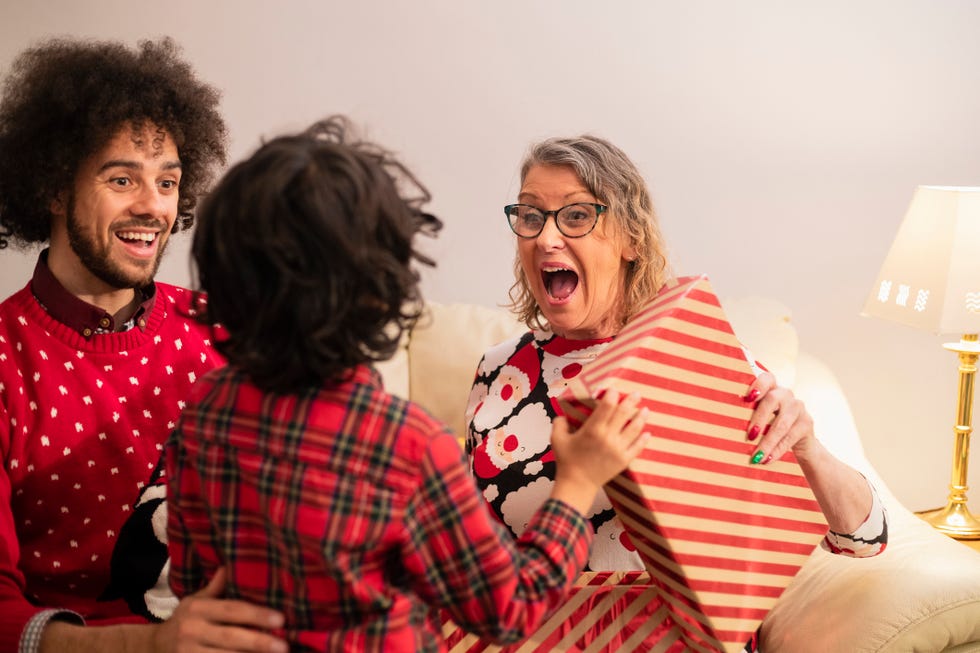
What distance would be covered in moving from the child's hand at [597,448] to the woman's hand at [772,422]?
19 cm

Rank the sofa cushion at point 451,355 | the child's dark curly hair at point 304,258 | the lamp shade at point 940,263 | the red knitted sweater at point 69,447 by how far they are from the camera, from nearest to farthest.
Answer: the child's dark curly hair at point 304,258 → the red knitted sweater at point 69,447 → the lamp shade at point 940,263 → the sofa cushion at point 451,355

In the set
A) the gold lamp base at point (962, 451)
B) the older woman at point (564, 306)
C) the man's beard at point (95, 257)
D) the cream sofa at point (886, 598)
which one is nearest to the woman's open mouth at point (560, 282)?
the older woman at point (564, 306)

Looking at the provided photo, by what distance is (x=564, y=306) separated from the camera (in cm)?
157

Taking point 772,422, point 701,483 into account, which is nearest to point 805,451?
point 772,422

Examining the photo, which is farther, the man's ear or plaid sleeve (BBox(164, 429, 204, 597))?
the man's ear

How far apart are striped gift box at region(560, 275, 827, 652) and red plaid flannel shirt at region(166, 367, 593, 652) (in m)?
0.21

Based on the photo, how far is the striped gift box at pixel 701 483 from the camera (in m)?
1.10

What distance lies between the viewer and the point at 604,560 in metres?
1.48

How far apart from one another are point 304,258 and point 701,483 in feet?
1.75

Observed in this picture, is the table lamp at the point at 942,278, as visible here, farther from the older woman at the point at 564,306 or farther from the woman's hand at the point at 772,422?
the woman's hand at the point at 772,422

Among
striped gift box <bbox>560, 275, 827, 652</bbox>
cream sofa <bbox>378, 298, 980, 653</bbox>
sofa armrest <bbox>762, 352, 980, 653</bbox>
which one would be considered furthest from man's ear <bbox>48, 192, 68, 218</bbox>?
sofa armrest <bbox>762, 352, 980, 653</bbox>

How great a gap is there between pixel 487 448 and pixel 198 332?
0.50 metres

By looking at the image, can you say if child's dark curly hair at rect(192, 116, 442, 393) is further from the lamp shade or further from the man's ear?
the lamp shade

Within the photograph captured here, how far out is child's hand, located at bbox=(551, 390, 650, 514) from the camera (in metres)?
1.02
